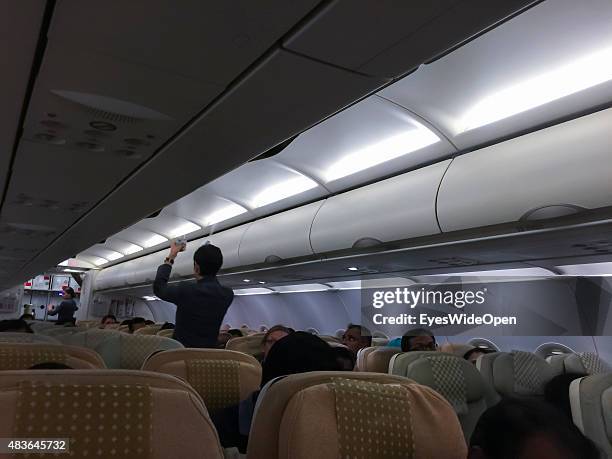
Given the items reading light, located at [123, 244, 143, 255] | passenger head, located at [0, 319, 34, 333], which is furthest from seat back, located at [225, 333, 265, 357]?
reading light, located at [123, 244, 143, 255]

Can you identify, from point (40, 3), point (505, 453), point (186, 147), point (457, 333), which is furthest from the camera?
point (457, 333)

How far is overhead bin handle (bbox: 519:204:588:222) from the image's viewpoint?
3523 mm

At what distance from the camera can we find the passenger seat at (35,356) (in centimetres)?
238

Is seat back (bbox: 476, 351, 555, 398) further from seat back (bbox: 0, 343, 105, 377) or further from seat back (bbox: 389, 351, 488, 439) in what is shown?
seat back (bbox: 0, 343, 105, 377)

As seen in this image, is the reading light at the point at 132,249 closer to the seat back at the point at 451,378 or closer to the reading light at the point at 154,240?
the reading light at the point at 154,240

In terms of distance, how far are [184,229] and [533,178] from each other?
8.32m

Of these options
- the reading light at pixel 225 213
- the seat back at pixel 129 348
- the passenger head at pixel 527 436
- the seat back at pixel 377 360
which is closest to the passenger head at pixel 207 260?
the seat back at pixel 129 348

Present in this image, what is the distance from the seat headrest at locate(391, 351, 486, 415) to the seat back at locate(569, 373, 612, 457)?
2.70 feet

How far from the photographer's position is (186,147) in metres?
3.01

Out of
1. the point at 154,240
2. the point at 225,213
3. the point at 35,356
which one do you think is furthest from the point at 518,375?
the point at 154,240

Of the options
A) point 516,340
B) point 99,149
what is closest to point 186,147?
point 99,149

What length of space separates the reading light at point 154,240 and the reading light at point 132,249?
69 cm

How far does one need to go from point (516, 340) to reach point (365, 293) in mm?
3296

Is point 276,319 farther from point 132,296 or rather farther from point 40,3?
point 40,3
